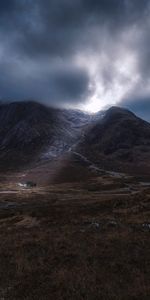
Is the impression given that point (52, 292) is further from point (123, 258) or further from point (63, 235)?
point (63, 235)

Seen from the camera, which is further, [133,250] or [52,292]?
[133,250]

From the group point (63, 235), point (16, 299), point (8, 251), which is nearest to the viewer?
point (16, 299)

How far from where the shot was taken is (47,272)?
49.4ft

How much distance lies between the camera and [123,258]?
16.4 m

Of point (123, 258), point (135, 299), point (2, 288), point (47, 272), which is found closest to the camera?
point (135, 299)

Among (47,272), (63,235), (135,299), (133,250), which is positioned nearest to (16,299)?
(47,272)

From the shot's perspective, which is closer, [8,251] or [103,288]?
[103,288]

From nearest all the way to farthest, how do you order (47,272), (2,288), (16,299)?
(16,299), (2,288), (47,272)

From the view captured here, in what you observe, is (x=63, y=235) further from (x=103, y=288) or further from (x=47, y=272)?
(x=103, y=288)

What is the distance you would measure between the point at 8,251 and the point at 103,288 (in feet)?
32.0

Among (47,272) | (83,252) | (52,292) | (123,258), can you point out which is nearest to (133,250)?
(123,258)

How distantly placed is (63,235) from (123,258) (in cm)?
859

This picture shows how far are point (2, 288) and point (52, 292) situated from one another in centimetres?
221

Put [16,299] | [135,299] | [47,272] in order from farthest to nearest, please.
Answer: [47,272] < [16,299] < [135,299]
